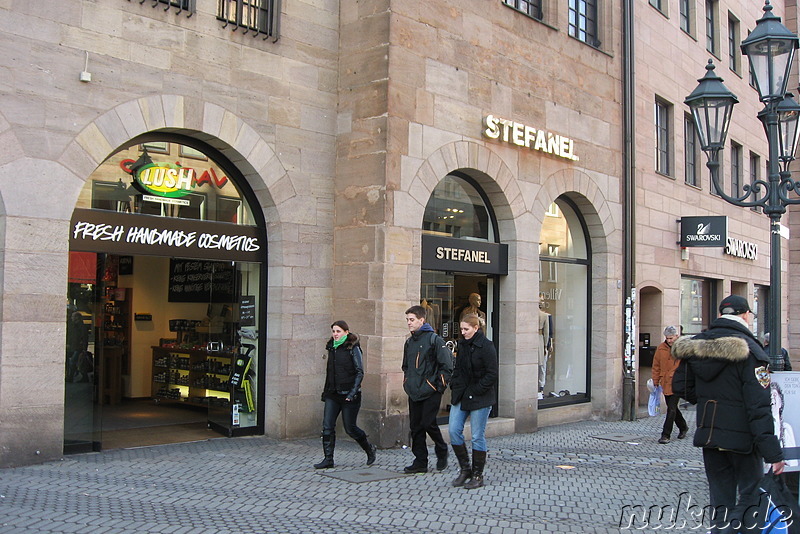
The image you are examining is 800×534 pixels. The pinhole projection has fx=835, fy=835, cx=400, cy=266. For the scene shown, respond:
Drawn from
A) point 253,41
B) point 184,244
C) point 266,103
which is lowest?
point 184,244

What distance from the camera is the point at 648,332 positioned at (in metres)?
17.1

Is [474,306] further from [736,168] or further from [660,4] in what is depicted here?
[736,168]

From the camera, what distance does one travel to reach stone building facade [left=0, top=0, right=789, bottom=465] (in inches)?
346

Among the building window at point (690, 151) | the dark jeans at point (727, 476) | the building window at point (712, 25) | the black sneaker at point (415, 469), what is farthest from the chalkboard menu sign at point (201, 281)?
the building window at point (712, 25)

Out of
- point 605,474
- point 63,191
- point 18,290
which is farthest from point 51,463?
point 605,474

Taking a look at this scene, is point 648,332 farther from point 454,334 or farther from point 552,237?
point 454,334

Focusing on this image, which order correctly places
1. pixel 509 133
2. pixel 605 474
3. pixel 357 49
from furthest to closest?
pixel 509 133 < pixel 357 49 < pixel 605 474

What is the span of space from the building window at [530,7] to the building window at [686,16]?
6.39 m

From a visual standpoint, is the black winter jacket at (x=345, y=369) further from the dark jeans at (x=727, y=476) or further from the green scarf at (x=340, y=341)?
the dark jeans at (x=727, y=476)

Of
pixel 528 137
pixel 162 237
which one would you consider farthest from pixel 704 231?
pixel 162 237

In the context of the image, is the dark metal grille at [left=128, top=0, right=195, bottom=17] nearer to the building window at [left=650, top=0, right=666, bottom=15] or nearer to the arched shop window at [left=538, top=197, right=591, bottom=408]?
the arched shop window at [left=538, top=197, right=591, bottom=408]

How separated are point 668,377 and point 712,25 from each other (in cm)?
1177

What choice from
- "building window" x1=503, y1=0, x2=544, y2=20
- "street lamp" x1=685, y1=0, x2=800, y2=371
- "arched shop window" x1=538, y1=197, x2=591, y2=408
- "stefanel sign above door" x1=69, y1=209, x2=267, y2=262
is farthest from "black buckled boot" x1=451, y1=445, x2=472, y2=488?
"building window" x1=503, y1=0, x2=544, y2=20

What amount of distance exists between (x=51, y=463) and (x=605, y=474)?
19.9ft
